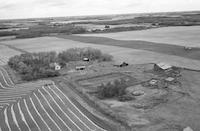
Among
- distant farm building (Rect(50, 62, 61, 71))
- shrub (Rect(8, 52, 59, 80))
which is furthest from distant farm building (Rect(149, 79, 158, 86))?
distant farm building (Rect(50, 62, 61, 71))

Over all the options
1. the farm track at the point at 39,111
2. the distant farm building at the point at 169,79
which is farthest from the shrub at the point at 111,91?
the distant farm building at the point at 169,79

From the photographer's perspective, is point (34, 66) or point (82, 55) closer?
point (34, 66)

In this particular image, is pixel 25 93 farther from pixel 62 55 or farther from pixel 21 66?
pixel 62 55

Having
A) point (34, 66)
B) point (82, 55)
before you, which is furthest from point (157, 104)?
point (82, 55)

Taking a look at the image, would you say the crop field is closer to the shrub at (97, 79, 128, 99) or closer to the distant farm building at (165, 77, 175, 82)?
the shrub at (97, 79, 128, 99)

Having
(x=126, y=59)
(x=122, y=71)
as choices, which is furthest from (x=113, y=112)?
(x=126, y=59)

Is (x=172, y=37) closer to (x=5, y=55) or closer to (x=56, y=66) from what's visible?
(x=56, y=66)

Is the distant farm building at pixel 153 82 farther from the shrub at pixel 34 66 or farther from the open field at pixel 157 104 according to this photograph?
the shrub at pixel 34 66

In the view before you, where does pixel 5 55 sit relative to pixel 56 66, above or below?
below
